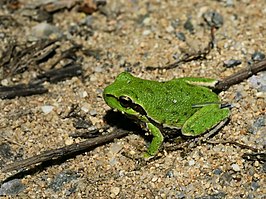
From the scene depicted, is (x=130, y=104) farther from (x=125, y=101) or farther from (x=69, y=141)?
(x=69, y=141)

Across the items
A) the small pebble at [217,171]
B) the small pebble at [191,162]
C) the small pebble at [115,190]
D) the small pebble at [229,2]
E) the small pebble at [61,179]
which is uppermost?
the small pebble at [229,2]

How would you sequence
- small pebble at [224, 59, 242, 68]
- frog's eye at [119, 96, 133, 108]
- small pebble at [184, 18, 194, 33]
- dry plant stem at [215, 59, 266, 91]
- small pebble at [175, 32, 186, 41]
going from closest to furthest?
frog's eye at [119, 96, 133, 108], dry plant stem at [215, 59, 266, 91], small pebble at [224, 59, 242, 68], small pebble at [175, 32, 186, 41], small pebble at [184, 18, 194, 33]

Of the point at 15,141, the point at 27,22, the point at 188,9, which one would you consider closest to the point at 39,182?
the point at 15,141

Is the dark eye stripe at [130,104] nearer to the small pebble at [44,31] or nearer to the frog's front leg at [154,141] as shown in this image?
the frog's front leg at [154,141]

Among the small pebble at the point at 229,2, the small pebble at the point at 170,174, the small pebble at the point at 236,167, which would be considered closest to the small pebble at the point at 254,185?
the small pebble at the point at 236,167

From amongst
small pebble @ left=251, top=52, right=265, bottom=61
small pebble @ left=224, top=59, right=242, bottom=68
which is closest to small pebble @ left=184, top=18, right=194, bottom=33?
small pebble @ left=224, top=59, right=242, bottom=68

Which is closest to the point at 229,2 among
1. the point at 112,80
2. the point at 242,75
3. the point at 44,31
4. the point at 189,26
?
the point at 189,26

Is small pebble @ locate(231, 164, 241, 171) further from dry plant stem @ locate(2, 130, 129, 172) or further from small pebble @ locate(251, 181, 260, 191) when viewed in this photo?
dry plant stem @ locate(2, 130, 129, 172)

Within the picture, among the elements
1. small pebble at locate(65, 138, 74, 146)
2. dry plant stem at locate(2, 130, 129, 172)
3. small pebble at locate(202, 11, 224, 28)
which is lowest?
small pebble at locate(65, 138, 74, 146)

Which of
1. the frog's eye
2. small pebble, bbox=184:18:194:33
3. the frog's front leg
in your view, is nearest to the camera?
the frog's eye
